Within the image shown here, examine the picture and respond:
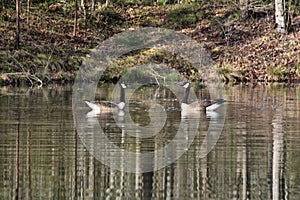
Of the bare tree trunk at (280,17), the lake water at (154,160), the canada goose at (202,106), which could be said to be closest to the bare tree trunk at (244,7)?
the bare tree trunk at (280,17)

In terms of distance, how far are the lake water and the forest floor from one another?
1573 centimetres

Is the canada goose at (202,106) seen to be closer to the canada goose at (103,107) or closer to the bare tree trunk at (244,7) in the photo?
the canada goose at (103,107)

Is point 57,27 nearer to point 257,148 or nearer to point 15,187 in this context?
point 257,148

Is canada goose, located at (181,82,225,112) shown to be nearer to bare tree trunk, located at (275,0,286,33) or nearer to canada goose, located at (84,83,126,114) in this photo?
canada goose, located at (84,83,126,114)

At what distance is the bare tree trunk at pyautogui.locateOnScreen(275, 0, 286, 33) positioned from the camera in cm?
4744

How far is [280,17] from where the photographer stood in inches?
1890

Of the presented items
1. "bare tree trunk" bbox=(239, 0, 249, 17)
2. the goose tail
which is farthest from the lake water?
"bare tree trunk" bbox=(239, 0, 249, 17)

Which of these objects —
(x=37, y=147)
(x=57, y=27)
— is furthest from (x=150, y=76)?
(x=37, y=147)

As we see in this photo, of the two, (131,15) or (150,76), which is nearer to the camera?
(150,76)

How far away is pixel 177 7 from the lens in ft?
181

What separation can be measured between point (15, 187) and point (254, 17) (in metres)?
41.4

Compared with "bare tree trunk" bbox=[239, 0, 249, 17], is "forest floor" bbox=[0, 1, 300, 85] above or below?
below

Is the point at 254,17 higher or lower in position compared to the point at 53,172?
higher

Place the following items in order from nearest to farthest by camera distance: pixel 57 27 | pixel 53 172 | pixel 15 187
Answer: pixel 15 187 < pixel 53 172 < pixel 57 27
